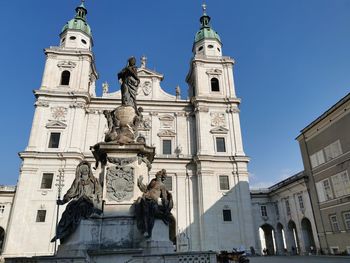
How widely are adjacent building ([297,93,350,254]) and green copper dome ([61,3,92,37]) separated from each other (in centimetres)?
2988

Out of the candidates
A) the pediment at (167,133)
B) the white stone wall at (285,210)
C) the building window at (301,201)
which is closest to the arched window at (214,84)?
the pediment at (167,133)

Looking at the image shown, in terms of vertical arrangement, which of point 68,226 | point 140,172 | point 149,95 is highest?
point 149,95

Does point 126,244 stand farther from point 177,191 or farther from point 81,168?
point 177,191

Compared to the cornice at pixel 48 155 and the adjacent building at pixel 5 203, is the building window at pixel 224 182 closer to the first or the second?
the cornice at pixel 48 155

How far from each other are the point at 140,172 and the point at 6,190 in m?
28.1

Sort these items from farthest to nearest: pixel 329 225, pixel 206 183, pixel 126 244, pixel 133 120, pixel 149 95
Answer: pixel 149 95 < pixel 206 183 < pixel 329 225 < pixel 133 120 < pixel 126 244

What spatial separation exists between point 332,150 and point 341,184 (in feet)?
9.81

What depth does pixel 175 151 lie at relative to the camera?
99.2ft

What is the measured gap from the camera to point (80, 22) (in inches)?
1452

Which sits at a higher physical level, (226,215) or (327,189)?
(327,189)

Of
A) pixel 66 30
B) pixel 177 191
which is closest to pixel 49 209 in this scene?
pixel 177 191

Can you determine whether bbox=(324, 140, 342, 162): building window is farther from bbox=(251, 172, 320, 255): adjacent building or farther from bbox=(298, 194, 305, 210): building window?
bbox=(298, 194, 305, 210): building window

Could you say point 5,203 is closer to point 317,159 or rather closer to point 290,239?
point 290,239

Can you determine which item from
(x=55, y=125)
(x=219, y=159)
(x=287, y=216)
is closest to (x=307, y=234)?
(x=287, y=216)
